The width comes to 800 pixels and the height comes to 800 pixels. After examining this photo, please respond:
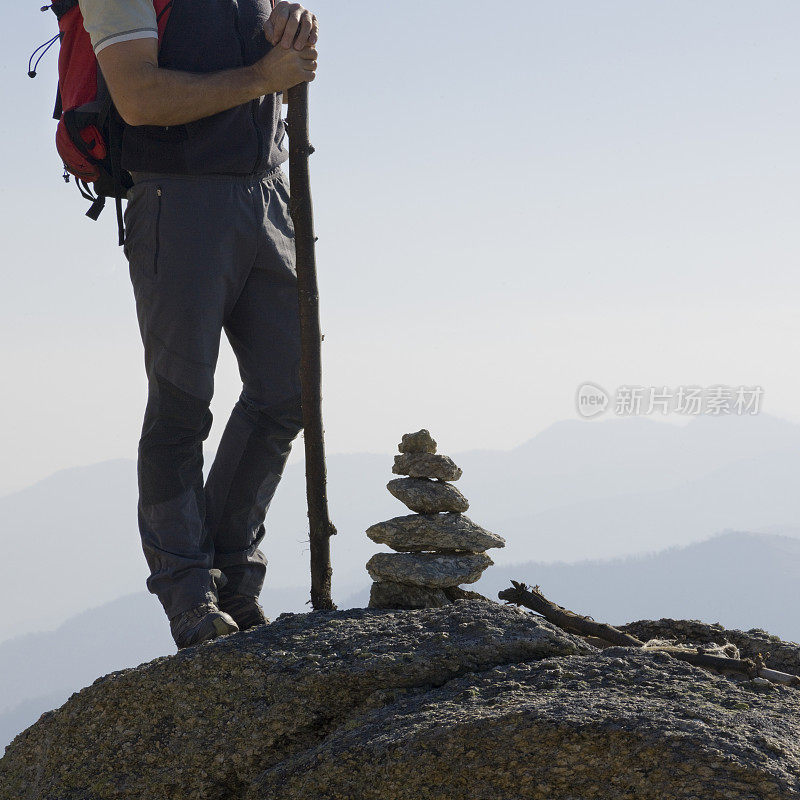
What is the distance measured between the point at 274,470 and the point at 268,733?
6.80 feet

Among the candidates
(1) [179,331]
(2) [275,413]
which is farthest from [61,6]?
(2) [275,413]

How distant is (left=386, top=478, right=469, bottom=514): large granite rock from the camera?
24.0 ft

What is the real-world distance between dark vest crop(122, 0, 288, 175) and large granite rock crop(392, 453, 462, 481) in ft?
11.5

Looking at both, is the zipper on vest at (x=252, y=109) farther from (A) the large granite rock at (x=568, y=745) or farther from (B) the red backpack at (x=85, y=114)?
(A) the large granite rock at (x=568, y=745)

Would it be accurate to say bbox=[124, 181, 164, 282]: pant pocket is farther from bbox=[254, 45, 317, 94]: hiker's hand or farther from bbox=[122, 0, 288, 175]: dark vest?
bbox=[254, 45, 317, 94]: hiker's hand

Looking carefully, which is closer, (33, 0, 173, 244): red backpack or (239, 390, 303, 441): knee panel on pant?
(33, 0, 173, 244): red backpack

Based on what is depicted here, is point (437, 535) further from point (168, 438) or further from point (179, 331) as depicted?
point (179, 331)

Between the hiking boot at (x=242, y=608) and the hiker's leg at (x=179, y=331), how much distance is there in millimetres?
416

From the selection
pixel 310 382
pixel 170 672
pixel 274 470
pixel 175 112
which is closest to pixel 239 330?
pixel 310 382

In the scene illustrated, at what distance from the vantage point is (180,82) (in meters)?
4.15

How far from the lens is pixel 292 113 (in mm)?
4824

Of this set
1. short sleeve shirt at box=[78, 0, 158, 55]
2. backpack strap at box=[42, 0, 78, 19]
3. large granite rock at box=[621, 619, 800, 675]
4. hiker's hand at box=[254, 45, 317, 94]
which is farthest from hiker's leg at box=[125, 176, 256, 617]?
large granite rock at box=[621, 619, 800, 675]

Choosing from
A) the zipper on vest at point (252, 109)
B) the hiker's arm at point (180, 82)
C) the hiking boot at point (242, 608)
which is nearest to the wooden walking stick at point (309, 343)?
the zipper on vest at point (252, 109)

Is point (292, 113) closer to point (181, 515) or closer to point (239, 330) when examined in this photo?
point (239, 330)
